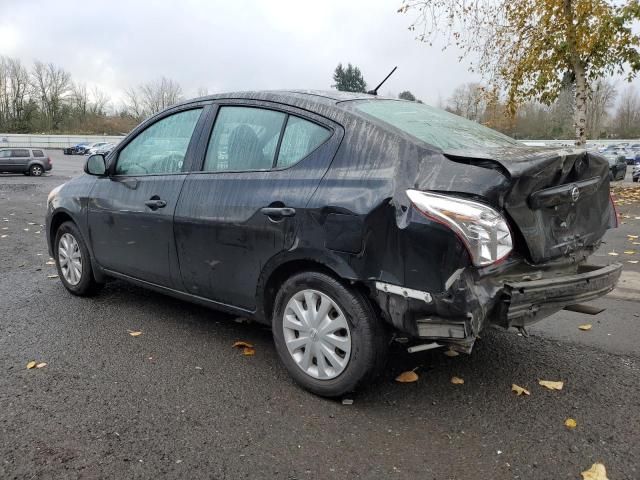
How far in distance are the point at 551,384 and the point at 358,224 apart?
5.28 feet

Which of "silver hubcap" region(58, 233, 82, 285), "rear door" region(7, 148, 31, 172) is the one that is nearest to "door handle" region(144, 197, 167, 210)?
"silver hubcap" region(58, 233, 82, 285)

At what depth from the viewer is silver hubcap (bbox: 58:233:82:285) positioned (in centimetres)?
495

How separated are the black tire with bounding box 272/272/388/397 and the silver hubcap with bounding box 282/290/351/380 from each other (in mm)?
34

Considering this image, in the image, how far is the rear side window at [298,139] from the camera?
3.19m

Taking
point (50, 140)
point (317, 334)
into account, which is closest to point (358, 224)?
point (317, 334)

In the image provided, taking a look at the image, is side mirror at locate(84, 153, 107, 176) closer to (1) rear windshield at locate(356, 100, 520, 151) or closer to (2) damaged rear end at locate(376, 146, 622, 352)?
(1) rear windshield at locate(356, 100, 520, 151)

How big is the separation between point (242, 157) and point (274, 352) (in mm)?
1357

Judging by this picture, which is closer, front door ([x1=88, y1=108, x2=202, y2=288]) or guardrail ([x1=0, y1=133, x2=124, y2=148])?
front door ([x1=88, y1=108, x2=202, y2=288])

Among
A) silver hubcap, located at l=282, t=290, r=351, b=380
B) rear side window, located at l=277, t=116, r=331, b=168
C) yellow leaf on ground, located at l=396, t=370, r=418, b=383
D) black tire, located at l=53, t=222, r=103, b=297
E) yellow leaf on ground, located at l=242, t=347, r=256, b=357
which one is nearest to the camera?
silver hubcap, located at l=282, t=290, r=351, b=380

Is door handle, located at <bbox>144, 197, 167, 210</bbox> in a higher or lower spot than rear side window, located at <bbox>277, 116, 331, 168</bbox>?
lower

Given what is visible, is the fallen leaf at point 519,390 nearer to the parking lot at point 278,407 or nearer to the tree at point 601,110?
the parking lot at point 278,407

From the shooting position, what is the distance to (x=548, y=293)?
9.21 ft

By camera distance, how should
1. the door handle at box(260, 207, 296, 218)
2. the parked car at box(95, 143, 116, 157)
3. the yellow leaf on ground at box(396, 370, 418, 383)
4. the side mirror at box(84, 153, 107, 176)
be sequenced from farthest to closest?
the parked car at box(95, 143, 116, 157) → the side mirror at box(84, 153, 107, 176) → the yellow leaf on ground at box(396, 370, 418, 383) → the door handle at box(260, 207, 296, 218)

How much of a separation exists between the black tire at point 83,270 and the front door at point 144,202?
0.21m
